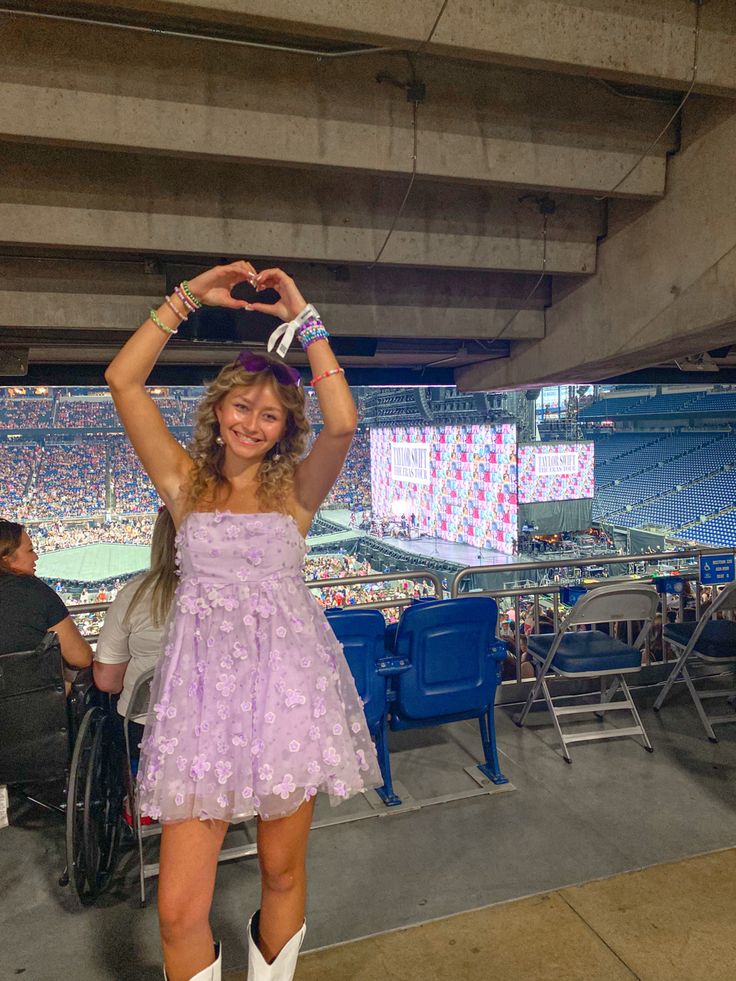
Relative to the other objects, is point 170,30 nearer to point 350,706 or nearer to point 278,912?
point 350,706

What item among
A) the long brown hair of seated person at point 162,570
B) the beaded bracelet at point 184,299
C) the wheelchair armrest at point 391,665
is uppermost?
the beaded bracelet at point 184,299

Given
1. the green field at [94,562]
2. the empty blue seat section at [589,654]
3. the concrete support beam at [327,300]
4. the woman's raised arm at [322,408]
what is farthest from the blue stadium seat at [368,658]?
the green field at [94,562]

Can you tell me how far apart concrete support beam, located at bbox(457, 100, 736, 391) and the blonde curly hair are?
2735 mm

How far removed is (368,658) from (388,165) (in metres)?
2.41

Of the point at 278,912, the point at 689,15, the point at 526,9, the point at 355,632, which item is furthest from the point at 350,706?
the point at 689,15

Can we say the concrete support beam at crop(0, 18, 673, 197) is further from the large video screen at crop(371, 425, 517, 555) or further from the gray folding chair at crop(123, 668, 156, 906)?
the large video screen at crop(371, 425, 517, 555)

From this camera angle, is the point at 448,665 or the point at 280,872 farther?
the point at 448,665

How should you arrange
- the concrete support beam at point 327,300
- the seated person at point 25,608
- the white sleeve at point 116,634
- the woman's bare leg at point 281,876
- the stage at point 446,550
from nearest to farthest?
the woman's bare leg at point 281,876 → the white sleeve at point 116,634 → the seated person at point 25,608 → the concrete support beam at point 327,300 → the stage at point 446,550

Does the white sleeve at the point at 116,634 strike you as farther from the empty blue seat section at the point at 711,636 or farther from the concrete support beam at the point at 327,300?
the empty blue seat section at the point at 711,636

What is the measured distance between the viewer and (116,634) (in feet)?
→ 8.70

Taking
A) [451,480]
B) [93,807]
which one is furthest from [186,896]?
[451,480]

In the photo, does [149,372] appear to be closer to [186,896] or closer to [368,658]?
[186,896]

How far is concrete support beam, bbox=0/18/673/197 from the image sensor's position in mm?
2643

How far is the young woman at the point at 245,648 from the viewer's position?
5.05 ft
